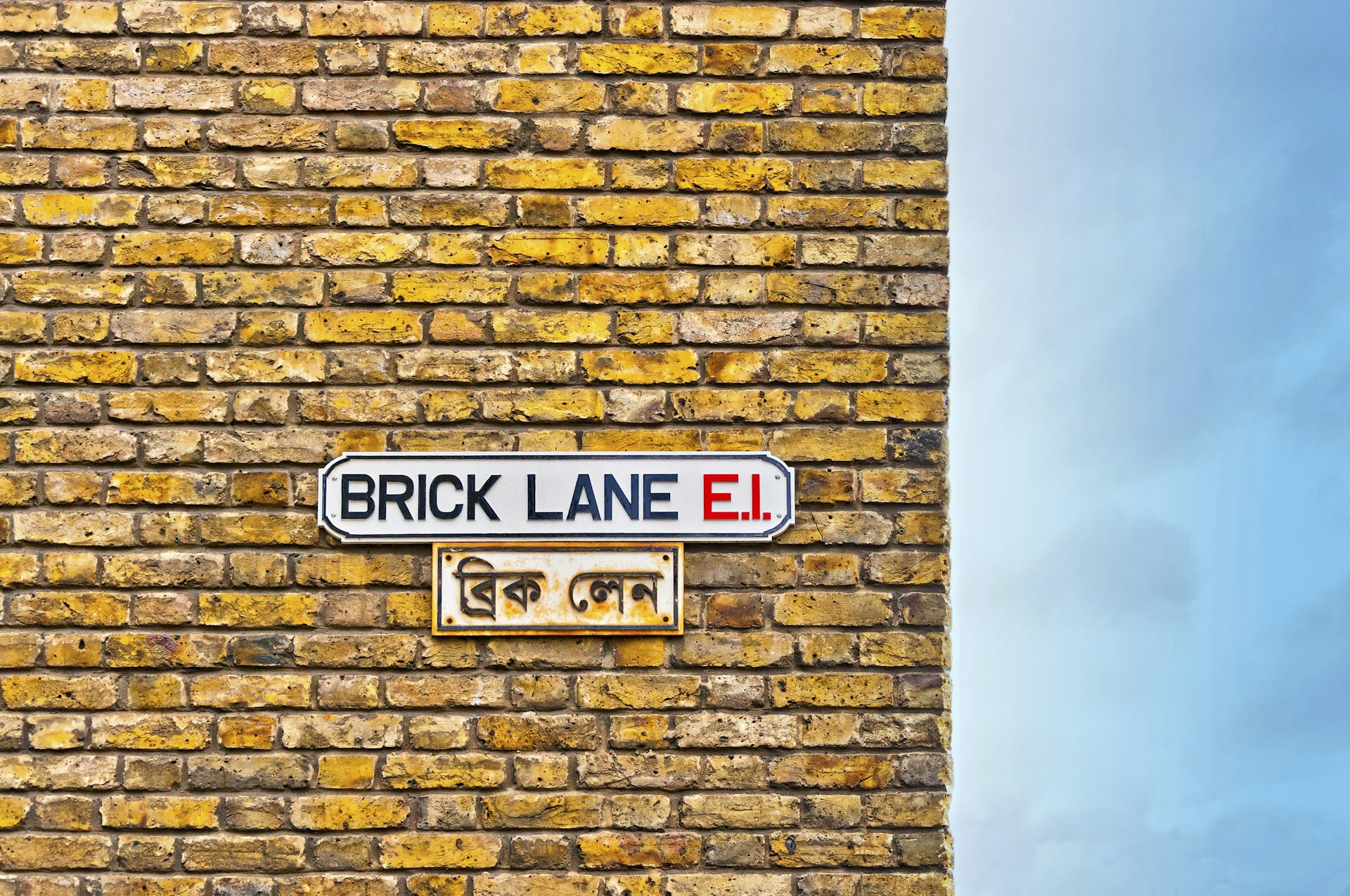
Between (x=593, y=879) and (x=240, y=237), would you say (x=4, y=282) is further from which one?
(x=593, y=879)

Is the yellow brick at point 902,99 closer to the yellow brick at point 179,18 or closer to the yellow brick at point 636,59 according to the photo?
the yellow brick at point 636,59

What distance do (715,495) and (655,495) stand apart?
15 centimetres

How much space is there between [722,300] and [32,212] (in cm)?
180

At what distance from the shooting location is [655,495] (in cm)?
278

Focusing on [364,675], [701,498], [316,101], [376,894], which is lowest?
[376,894]

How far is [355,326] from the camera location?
2826mm

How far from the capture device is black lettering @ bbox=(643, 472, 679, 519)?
2.77 meters

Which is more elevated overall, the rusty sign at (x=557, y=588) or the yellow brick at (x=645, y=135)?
the yellow brick at (x=645, y=135)

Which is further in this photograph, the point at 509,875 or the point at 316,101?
the point at 316,101

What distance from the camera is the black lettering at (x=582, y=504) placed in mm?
2771

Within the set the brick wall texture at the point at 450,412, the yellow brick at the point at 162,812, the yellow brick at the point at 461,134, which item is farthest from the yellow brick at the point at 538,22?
the yellow brick at the point at 162,812

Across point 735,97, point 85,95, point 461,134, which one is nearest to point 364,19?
point 461,134

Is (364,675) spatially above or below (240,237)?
below

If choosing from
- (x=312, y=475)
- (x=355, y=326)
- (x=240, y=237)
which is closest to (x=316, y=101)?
(x=240, y=237)
